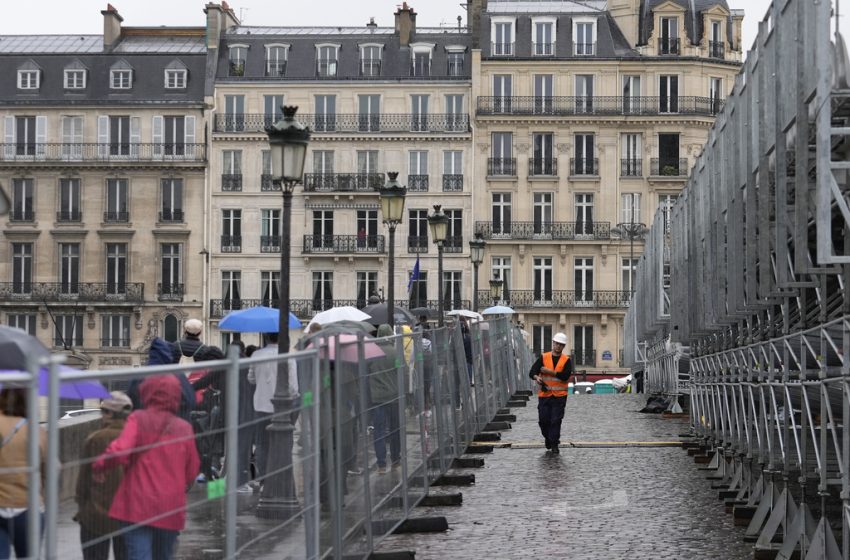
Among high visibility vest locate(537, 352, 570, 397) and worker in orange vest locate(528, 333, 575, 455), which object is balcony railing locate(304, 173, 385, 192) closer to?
worker in orange vest locate(528, 333, 575, 455)

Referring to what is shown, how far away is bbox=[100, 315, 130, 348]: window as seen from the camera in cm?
7856

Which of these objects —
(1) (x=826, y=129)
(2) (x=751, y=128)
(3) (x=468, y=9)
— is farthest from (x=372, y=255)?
(1) (x=826, y=129)

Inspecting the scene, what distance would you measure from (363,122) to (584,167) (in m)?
10.8

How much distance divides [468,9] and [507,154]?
28.8 ft

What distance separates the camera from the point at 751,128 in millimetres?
16938

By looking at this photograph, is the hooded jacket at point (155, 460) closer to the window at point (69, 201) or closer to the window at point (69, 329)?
the window at point (69, 329)

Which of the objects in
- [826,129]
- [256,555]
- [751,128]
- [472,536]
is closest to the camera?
[256,555]

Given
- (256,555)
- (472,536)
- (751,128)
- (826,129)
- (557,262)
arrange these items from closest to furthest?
(256,555)
(826,129)
(472,536)
(751,128)
(557,262)

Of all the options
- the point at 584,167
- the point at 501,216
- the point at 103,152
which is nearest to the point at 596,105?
the point at 584,167

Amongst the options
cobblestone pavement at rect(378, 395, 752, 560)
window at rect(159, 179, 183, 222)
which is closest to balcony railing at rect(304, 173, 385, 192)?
window at rect(159, 179, 183, 222)

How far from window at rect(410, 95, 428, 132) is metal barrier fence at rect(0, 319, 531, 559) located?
205 feet

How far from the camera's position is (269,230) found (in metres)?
79.4

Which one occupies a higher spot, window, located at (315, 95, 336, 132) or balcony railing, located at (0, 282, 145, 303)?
window, located at (315, 95, 336, 132)

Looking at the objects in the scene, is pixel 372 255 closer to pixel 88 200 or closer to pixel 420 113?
pixel 420 113
